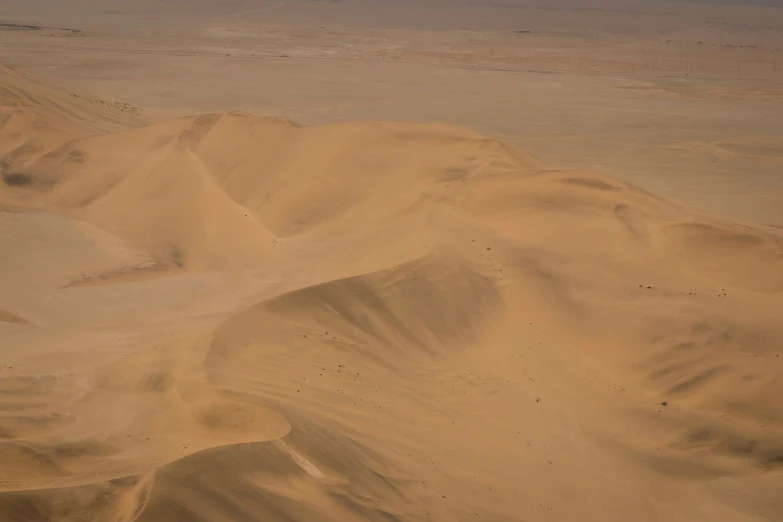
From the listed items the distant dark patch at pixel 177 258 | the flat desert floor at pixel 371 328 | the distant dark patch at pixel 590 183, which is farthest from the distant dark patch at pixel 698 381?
the distant dark patch at pixel 177 258

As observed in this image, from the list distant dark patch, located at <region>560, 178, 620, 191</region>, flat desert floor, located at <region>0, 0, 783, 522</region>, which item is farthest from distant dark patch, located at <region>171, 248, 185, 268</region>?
distant dark patch, located at <region>560, 178, 620, 191</region>

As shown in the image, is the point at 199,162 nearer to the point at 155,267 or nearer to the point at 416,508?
the point at 155,267

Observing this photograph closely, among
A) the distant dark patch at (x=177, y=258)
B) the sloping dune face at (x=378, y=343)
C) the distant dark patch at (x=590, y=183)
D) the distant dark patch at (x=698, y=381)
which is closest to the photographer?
the sloping dune face at (x=378, y=343)

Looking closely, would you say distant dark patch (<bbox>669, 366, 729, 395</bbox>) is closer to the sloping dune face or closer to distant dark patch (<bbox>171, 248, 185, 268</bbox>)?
the sloping dune face

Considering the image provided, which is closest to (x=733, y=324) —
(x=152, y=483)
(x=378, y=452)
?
(x=378, y=452)

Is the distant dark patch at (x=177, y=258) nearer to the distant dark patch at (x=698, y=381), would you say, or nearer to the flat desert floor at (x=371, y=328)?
the flat desert floor at (x=371, y=328)

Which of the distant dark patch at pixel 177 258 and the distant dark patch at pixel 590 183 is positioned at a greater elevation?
the distant dark patch at pixel 590 183
